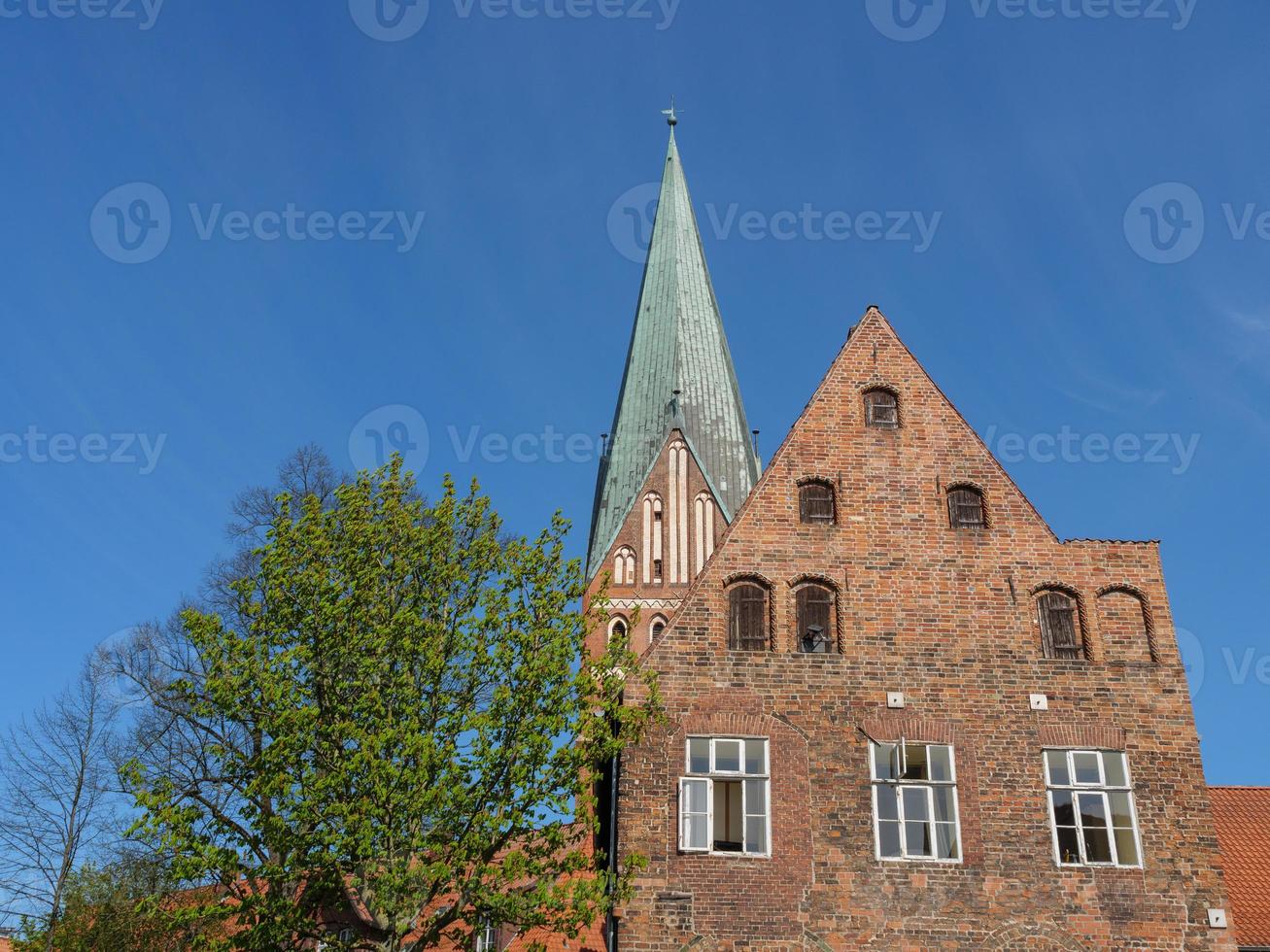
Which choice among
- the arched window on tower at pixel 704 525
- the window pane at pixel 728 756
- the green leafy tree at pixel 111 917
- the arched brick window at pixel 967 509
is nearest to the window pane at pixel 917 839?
the window pane at pixel 728 756

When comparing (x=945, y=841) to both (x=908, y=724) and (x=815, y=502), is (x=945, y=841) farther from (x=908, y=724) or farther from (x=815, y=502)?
(x=815, y=502)

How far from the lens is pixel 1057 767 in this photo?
1819cm

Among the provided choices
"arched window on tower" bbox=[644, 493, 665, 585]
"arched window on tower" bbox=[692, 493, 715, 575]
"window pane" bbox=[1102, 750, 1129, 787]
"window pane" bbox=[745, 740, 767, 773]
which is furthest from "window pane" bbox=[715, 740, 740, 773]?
"arched window on tower" bbox=[692, 493, 715, 575]

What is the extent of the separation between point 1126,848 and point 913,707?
353 cm

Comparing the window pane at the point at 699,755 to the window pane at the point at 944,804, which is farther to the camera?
the window pane at the point at 699,755

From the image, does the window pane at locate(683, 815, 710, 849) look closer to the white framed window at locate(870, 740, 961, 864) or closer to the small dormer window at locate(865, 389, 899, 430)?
the white framed window at locate(870, 740, 961, 864)

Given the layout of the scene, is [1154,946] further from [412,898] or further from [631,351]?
[631,351]

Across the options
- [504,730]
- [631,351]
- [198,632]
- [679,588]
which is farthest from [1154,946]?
[631,351]

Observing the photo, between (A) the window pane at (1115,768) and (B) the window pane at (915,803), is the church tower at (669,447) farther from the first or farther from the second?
(A) the window pane at (1115,768)

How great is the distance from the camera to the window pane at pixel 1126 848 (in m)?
17.5

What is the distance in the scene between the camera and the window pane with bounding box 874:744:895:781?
18047mm

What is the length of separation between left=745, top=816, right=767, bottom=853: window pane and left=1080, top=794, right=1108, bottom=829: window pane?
15.3 feet

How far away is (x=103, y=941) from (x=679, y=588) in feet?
88.6

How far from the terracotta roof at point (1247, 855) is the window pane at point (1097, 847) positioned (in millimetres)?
4477
